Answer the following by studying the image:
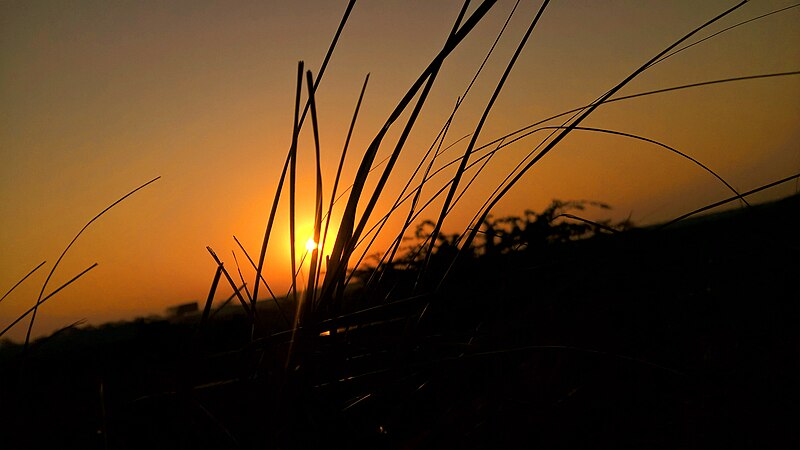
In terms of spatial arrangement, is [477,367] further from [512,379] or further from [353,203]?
[353,203]

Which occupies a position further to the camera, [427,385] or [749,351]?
[749,351]

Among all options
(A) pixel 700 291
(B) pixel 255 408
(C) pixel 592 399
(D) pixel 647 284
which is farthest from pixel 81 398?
(A) pixel 700 291

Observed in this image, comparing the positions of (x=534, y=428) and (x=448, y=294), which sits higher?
(x=448, y=294)

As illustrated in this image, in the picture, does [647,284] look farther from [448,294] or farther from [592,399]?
[448,294]

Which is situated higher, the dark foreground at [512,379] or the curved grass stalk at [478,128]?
the curved grass stalk at [478,128]

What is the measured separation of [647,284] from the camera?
828 millimetres

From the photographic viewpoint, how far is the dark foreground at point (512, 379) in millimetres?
451

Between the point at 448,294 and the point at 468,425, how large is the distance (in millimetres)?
126

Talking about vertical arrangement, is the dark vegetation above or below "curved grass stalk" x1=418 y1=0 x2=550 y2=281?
below

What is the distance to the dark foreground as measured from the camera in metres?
0.45

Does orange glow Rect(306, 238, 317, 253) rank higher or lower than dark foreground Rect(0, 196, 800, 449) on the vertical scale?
higher

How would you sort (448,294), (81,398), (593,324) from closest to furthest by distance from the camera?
1. (448,294)
2. (81,398)
3. (593,324)

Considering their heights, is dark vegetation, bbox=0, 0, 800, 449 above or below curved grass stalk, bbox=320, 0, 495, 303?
below

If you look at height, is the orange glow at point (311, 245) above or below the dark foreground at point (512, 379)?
above
